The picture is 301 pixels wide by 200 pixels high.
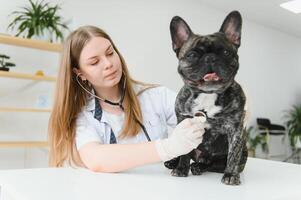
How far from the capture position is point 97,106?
1.00 metres

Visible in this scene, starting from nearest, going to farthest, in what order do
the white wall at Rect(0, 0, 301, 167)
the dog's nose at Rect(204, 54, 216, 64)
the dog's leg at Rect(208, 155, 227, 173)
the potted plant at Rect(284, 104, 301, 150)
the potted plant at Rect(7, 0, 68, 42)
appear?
the dog's nose at Rect(204, 54, 216, 64), the dog's leg at Rect(208, 155, 227, 173), the potted plant at Rect(7, 0, 68, 42), the white wall at Rect(0, 0, 301, 167), the potted plant at Rect(284, 104, 301, 150)

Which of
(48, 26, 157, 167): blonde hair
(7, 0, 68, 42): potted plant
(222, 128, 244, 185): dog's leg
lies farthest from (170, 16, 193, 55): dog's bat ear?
(7, 0, 68, 42): potted plant

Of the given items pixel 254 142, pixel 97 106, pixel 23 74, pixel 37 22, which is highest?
pixel 37 22

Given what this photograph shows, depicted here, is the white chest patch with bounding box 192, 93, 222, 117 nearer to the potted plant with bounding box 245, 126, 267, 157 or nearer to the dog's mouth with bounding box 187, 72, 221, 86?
the dog's mouth with bounding box 187, 72, 221, 86

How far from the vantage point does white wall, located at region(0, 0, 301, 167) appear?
291 cm

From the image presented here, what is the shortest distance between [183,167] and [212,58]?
0.24m

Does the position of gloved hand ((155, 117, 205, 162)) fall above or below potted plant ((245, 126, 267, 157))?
above

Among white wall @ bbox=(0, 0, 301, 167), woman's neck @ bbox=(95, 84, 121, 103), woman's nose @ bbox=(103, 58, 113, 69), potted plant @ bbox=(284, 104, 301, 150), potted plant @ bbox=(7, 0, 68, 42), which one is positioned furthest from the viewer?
potted plant @ bbox=(284, 104, 301, 150)

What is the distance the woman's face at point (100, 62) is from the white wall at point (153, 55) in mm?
1383

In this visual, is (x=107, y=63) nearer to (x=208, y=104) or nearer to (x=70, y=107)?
(x=70, y=107)

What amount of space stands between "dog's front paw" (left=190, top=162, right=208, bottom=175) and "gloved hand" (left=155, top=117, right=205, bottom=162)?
6 centimetres

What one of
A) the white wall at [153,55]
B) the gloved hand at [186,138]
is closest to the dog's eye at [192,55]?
the gloved hand at [186,138]

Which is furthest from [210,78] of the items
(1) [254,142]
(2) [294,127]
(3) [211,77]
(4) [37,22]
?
(2) [294,127]

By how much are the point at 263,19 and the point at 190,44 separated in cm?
483
